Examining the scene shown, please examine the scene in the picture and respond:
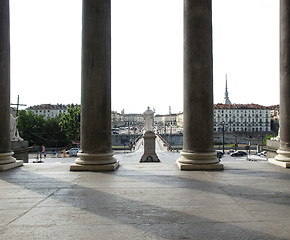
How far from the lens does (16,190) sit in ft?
36.3

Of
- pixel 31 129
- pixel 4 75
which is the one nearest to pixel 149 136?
pixel 4 75

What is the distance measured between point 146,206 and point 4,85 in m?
12.9

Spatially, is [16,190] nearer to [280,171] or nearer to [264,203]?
[264,203]

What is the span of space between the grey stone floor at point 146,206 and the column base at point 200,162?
1.35 metres

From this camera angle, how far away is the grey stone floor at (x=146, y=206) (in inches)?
261

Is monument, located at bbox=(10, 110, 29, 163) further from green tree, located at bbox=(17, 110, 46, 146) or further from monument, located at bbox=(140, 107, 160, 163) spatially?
green tree, located at bbox=(17, 110, 46, 146)

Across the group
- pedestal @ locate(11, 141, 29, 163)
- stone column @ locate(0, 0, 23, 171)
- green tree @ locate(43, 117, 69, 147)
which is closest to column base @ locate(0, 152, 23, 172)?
stone column @ locate(0, 0, 23, 171)

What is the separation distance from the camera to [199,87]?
16094 mm

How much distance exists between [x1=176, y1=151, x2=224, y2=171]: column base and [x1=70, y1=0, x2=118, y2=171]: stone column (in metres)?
4.25

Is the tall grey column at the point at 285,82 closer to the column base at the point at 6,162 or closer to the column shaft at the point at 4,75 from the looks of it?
the column base at the point at 6,162

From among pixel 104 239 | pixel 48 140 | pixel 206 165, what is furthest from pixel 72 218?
pixel 48 140

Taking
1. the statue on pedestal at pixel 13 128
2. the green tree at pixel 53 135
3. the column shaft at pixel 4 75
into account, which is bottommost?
the green tree at pixel 53 135

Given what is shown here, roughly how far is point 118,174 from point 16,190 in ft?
17.2

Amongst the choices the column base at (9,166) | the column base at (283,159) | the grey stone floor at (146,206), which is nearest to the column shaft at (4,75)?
the column base at (9,166)
